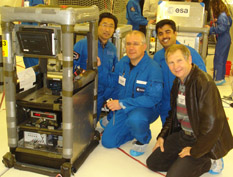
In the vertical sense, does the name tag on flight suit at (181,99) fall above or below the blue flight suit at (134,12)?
below

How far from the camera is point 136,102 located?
285 centimetres

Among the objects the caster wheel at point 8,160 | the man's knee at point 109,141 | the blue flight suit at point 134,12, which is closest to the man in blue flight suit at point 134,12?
the blue flight suit at point 134,12

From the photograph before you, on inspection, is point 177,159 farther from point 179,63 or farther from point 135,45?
point 135,45

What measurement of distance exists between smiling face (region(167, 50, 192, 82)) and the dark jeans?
59cm

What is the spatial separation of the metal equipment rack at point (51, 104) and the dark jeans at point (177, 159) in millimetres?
690

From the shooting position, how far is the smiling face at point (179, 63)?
222cm

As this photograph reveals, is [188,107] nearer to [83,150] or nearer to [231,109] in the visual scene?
[83,150]

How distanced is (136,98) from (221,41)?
346 cm

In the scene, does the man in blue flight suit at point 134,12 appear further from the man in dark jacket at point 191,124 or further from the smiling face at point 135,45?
the man in dark jacket at point 191,124

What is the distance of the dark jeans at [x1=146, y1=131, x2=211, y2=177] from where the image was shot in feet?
7.45

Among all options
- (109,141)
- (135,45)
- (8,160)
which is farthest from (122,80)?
(8,160)

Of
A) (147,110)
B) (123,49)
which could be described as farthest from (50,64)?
(123,49)

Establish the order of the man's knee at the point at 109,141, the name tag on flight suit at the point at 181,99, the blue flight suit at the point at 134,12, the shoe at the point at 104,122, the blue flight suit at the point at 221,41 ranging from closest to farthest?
the name tag on flight suit at the point at 181,99, the man's knee at the point at 109,141, the shoe at the point at 104,122, the blue flight suit at the point at 221,41, the blue flight suit at the point at 134,12

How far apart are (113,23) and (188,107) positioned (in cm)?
161
